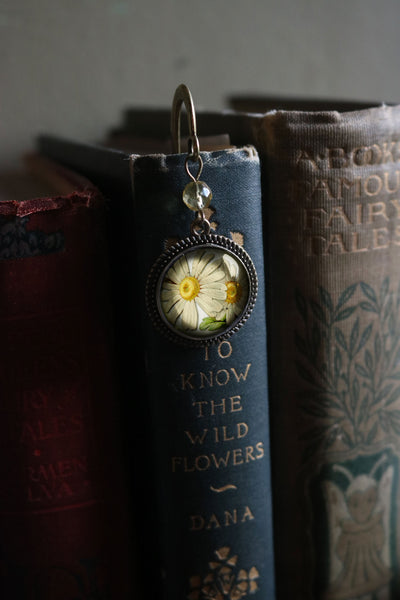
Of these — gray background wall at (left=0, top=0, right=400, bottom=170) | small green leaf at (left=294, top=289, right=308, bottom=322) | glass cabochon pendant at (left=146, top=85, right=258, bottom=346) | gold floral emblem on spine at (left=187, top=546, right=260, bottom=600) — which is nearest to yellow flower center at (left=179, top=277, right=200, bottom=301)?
glass cabochon pendant at (left=146, top=85, right=258, bottom=346)

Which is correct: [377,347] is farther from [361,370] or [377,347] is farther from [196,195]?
[196,195]

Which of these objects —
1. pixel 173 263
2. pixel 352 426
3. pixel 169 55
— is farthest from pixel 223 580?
pixel 169 55

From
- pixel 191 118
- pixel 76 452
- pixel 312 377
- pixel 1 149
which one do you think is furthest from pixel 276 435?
pixel 1 149

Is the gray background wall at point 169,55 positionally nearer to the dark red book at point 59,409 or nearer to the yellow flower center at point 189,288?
the dark red book at point 59,409

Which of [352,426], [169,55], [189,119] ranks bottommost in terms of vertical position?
[352,426]

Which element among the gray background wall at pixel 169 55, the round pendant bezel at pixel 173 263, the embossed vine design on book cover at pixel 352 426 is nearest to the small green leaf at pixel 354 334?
the embossed vine design on book cover at pixel 352 426

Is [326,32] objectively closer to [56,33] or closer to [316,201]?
[56,33]

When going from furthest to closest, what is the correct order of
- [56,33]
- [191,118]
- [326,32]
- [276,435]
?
1. [326,32]
2. [56,33]
3. [276,435]
4. [191,118]
